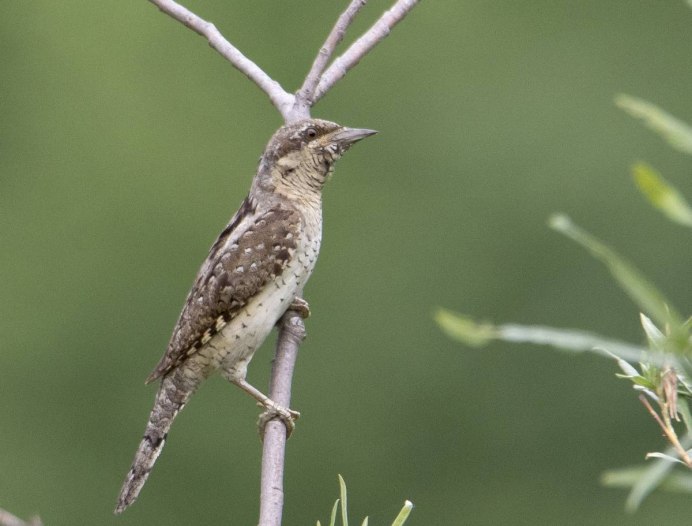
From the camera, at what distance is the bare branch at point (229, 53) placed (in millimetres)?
3184

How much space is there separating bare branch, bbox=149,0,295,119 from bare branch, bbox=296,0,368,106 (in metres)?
0.08

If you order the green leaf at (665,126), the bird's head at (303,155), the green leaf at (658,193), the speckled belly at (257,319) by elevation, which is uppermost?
the bird's head at (303,155)

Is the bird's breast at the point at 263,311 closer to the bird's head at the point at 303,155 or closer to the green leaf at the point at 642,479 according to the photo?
A: the bird's head at the point at 303,155

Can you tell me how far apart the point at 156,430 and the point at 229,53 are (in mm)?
1082

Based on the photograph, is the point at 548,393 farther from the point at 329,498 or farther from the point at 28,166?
the point at 28,166

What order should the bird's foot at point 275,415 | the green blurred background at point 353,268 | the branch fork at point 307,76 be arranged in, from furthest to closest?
the green blurred background at point 353,268, the branch fork at point 307,76, the bird's foot at point 275,415

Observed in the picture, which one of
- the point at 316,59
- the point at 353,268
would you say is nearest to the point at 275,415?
the point at 316,59

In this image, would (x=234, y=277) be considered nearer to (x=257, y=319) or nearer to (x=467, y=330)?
(x=257, y=319)

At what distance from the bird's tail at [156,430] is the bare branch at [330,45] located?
942 mm

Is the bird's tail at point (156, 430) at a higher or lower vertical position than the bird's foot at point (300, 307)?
lower

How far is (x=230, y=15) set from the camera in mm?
12055

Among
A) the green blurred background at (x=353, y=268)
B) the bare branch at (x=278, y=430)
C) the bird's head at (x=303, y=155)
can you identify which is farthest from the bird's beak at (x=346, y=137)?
the green blurred background at (x=353, y=268)

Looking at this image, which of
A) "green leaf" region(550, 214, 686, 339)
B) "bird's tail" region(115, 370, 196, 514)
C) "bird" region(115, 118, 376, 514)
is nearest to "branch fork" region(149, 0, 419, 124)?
"bird" region(115, 118, 376, 514)

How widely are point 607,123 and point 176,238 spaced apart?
3.97m
